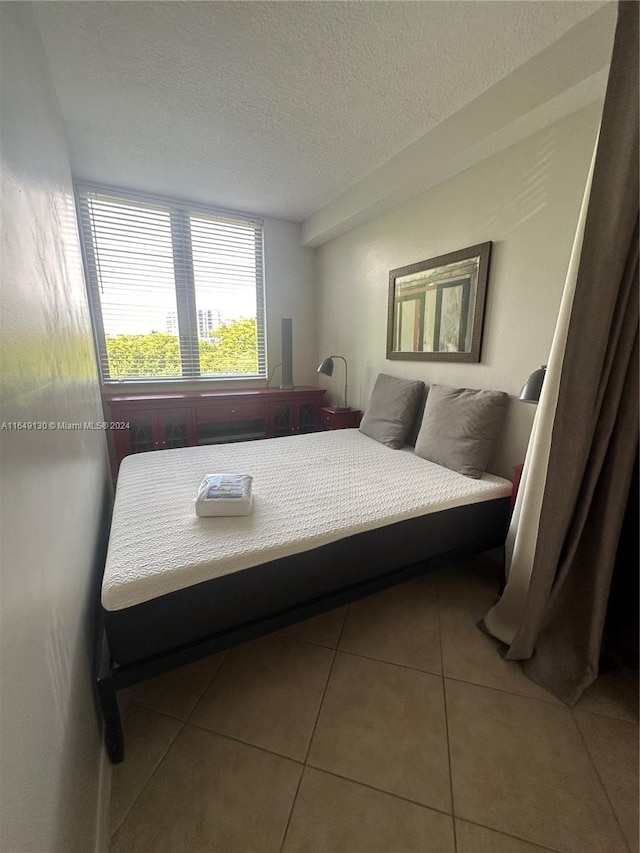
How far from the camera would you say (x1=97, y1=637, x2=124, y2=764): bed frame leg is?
99cm

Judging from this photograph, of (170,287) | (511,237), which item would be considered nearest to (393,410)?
(511,237)

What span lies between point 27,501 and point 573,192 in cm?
234

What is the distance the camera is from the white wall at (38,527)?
529 millimetres

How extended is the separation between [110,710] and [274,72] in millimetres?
2594

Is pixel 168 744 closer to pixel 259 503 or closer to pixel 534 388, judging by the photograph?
pixel 259 503

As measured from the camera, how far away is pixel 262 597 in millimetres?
1199

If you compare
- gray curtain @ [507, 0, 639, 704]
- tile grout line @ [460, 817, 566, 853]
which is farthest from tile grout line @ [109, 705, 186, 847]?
gray curtain @ [507, 0, 639, 704]

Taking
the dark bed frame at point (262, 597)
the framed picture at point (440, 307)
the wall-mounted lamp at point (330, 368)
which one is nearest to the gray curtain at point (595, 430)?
the dark bed frame at point (262, 597)

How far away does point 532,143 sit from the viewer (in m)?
1.68

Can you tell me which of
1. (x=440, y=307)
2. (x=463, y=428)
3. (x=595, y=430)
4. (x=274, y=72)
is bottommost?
(x=463, y=428)

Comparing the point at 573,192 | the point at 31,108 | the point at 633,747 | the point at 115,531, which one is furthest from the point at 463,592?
the point at 31,108

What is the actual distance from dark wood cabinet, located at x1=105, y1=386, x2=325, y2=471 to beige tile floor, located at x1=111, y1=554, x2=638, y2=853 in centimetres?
193

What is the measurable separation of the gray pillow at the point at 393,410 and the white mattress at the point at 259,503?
14 centimetres

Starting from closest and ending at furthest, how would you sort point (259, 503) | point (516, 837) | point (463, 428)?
point (516, 837) → point (259, 503) → point (463, 428)
